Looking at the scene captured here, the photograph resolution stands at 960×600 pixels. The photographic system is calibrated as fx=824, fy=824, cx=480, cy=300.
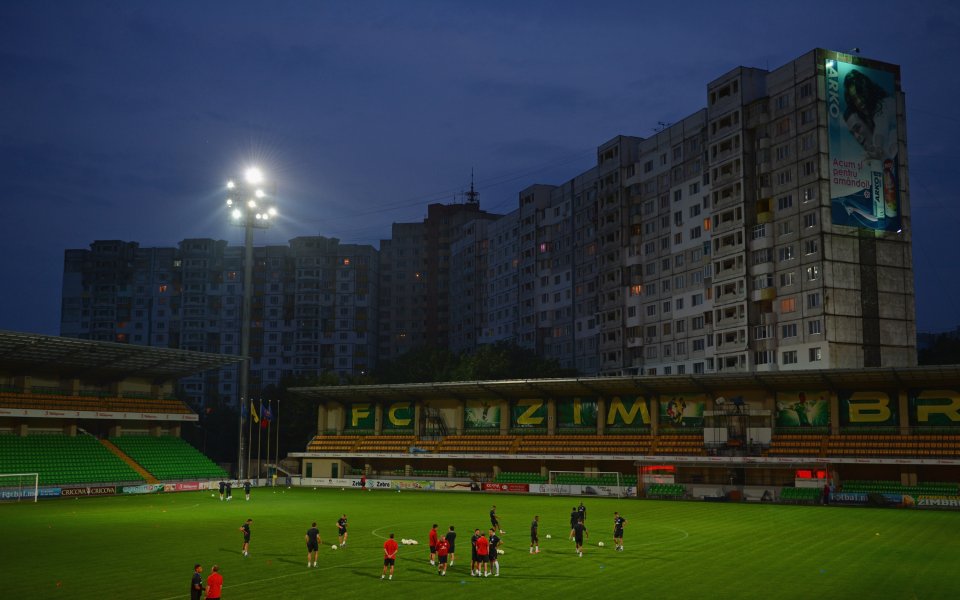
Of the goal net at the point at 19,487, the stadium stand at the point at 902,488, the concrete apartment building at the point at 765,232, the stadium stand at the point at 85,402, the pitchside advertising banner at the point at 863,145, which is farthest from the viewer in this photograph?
the pitchside advertising banner at the point at 863,145

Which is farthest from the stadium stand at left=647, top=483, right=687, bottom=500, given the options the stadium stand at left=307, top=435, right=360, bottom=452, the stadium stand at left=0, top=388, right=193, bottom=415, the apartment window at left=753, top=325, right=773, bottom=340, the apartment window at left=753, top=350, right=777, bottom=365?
the stadium stand at left=0, top=388, right=193, bottom=415

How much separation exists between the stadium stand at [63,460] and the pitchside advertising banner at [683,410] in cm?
5148

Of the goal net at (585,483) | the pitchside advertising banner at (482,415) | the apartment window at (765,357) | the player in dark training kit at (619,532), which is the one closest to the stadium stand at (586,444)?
the goal net at (585,483)

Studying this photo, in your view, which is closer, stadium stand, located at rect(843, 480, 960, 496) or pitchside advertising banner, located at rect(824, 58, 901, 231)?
stadium stand, located at rect(843, 480, 960, 496)

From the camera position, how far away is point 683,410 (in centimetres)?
8175

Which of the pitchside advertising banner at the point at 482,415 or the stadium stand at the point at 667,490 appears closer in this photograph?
the stadium stand at the point at 667,490

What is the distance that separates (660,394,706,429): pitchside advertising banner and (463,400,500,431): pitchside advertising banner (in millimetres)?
20130

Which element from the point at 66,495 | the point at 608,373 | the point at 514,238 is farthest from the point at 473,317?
the point at 66,495

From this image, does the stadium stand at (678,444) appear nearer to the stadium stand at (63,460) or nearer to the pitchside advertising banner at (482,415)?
the pitchside advertising banner at (482,415)

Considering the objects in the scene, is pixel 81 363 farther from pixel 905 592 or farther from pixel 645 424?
pixel 905 592

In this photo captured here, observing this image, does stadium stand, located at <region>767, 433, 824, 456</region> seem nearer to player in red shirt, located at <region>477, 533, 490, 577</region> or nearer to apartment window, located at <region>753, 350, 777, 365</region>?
apartment window, located at <region>753, 350, 777, 365</region>

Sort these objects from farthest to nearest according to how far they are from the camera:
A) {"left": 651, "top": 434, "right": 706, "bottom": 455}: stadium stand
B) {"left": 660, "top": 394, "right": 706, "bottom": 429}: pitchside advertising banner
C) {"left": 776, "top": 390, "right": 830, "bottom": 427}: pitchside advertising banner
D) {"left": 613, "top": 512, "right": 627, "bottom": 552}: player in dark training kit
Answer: {"left": 660, "top": 394, "right": 706, "bottom": 429}: pitchside advertising banner
{"left": 651, "top": 434, "right": 706, "bottom": 455}: stadium stand
{"left": 776, "top": 390, "right": 830, "bottom": 427}: pitchside advertising banner
{"left": 613, "top": 512, "right": 627, "bottom": 552}: player in dark training kit

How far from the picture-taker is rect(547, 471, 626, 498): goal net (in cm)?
7531

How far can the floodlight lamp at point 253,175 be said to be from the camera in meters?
84.3
